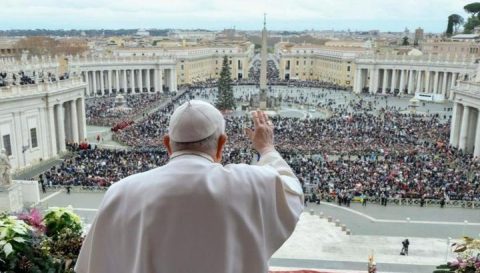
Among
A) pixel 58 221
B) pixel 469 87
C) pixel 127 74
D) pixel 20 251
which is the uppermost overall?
pixel 20 251

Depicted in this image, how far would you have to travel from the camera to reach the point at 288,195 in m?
2.59

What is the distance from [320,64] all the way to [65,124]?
7334cm

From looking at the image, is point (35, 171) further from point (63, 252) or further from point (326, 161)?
point (63, 252)

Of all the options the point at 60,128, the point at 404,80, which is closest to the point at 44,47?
the point at 404,80

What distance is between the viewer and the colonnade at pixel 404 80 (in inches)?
2891

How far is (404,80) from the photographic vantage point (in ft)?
259

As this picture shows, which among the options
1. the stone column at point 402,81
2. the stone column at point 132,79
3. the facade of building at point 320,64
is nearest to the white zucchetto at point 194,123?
the stone column at point 132,79

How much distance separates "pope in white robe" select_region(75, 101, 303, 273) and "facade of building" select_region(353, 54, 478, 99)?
2871 inches

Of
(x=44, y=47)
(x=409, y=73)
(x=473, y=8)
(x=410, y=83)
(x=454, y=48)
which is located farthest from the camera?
(x=473, y=8)

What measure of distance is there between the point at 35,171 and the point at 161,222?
30929 millimetres

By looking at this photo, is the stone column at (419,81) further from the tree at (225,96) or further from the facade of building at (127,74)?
the facade of building at (127,74)

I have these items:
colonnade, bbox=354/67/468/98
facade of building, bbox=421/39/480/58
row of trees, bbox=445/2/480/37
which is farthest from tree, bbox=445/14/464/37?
colonnade, bbox=354/67/468/98

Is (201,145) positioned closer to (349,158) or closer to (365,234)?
(365,234)

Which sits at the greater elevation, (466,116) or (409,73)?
(409,73)
